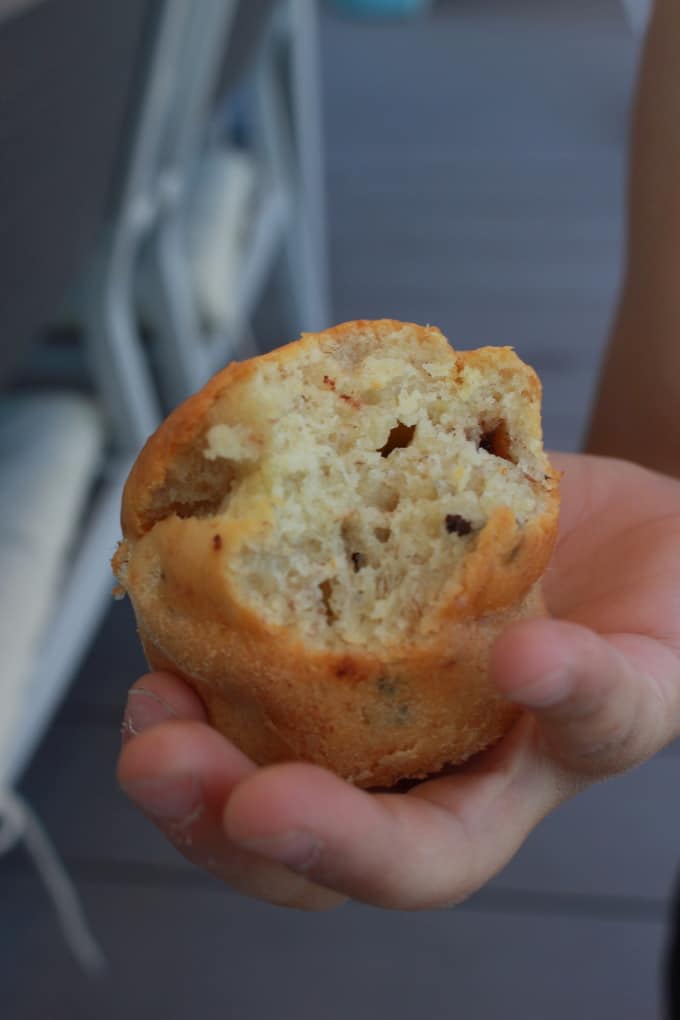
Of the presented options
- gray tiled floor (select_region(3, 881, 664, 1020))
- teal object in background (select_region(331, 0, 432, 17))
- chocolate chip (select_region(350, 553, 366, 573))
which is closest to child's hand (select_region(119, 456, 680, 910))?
chocolate chip (select_region(350, 553, 366, 573))

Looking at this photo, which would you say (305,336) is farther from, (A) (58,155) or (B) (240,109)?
(B) (240,109)

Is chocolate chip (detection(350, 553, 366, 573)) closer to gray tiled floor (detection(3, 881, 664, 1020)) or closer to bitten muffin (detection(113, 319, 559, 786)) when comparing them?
bitten muffin (detection(113, 319, 559, 786))

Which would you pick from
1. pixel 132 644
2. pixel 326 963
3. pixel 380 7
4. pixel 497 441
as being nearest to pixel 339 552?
pixel 497 441

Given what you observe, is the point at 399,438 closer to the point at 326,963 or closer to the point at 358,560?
the point at 358,560

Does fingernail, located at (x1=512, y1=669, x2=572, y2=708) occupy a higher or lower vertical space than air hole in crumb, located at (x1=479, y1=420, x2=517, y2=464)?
lower

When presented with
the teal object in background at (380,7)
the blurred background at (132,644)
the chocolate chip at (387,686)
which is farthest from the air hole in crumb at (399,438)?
the teal object in background at (380,7)

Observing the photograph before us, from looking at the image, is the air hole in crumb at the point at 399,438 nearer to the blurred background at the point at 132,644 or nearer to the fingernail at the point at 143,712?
the fingernail at the point at 143,712
